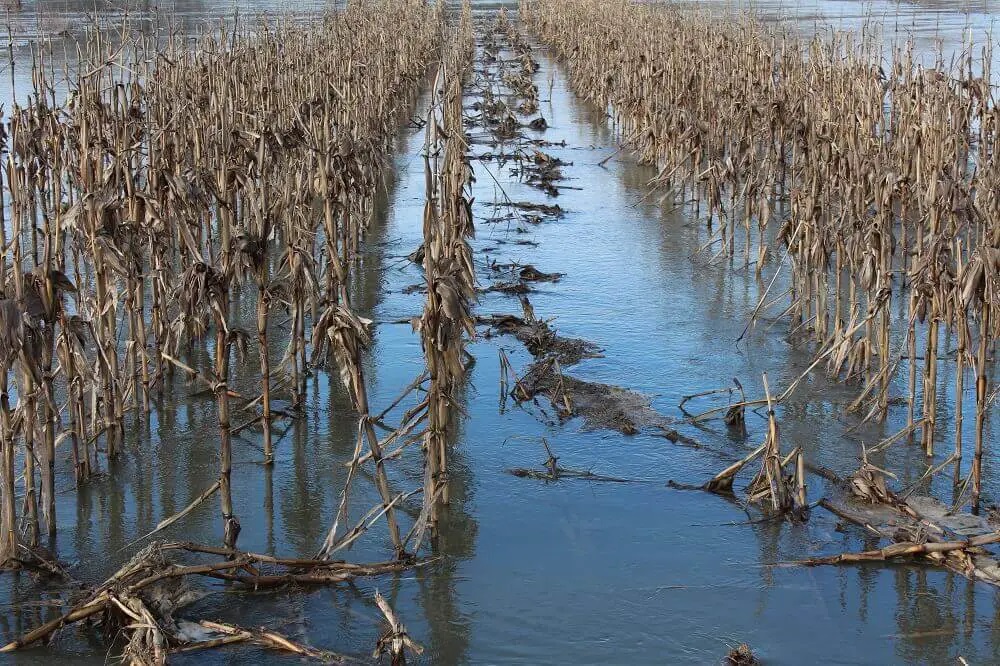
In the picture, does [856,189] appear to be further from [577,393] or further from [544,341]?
[544,341]

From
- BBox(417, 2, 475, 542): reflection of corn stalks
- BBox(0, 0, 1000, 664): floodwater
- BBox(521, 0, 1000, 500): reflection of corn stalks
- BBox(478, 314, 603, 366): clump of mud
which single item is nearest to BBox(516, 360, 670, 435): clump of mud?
BBox(0, 0, 1000, 664): floodwater

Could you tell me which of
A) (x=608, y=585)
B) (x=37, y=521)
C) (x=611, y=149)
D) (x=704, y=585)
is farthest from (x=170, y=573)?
(x=611, y=149)

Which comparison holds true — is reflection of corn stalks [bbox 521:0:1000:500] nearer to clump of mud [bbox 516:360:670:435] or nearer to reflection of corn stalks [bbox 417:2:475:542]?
clump of mud [bbox 516:360:670:435]

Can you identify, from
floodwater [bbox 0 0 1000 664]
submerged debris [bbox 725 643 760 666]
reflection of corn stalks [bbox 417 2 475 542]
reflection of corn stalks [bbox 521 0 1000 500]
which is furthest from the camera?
reflection of corn stalks [bbox 521 0 1000 500]

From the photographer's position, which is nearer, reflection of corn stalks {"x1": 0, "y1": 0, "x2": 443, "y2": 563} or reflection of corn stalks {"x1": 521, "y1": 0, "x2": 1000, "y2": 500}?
reflection of corn stalks {"x1": 0, "y1": 0, "x2": 443, "y2": 563}

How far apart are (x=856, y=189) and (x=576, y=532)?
3053 millimetres

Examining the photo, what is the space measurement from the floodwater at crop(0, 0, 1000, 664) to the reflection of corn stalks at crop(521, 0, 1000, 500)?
423 millimetres

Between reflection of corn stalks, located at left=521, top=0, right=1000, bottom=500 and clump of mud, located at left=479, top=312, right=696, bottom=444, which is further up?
reflection of corn stalks, located at left=521, top=0, right=1000, bottom=500

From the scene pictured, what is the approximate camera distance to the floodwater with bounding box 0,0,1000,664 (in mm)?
4691

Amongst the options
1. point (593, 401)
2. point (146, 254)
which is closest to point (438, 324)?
point (593, 401)

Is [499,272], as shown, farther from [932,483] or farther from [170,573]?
[170,573]

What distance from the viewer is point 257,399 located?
6.42 metres

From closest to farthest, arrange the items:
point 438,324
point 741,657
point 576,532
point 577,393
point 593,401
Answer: point 741,657 < point 438,324 < point 576,532 < point 593,401 < point 577,393

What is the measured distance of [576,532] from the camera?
5.60 metres
